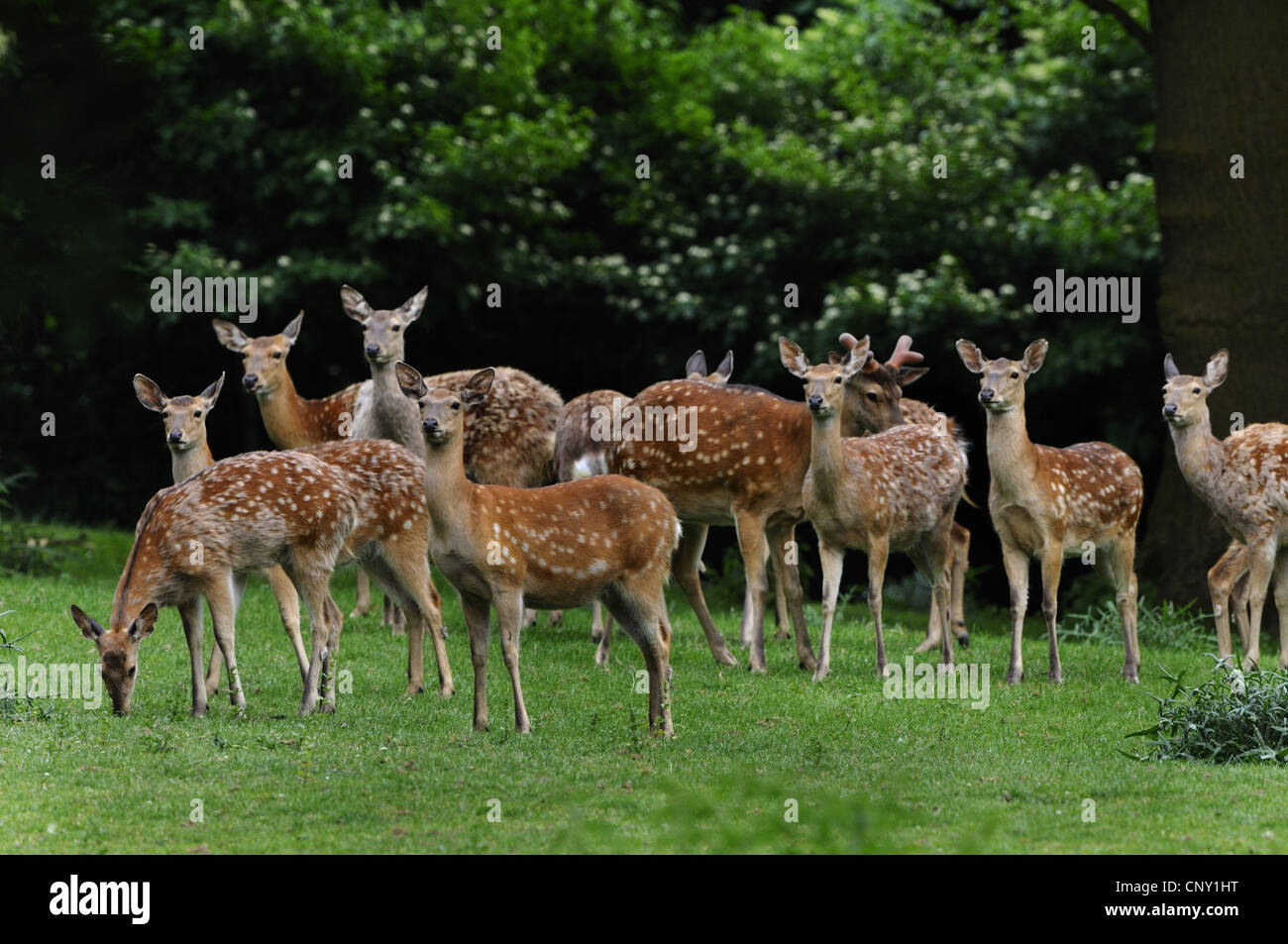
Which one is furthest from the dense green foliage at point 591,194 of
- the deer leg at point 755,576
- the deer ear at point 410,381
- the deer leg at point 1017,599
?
the deer ear at point 410,381

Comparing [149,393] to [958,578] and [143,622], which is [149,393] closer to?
[143,622]

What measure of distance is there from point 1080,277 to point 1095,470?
5623 mm

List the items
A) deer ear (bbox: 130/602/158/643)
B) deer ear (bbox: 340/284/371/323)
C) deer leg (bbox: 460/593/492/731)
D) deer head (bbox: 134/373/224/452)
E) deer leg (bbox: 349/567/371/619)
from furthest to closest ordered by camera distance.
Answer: deer leg (bbox: 349/567/371/619) < deer ear (bbox: 340/284/371/323) < deer head (bbox: 134/373/224/452) < deer ear (bbox: 130/602/158/643) < deer leg (bbox: 460/593/492/731)

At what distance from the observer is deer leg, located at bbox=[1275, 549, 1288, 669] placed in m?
11.2

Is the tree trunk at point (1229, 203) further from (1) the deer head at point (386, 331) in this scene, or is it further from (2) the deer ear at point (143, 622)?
(2) the deer ear at point (143, 622)

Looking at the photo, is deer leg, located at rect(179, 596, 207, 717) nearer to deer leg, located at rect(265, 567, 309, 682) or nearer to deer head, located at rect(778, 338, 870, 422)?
deer leg, located at rect(265, 567, 309, 682)

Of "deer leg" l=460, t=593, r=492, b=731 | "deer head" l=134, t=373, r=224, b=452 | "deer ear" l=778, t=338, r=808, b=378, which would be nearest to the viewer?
"deer leg" l=460, t=593, r=492, b=731

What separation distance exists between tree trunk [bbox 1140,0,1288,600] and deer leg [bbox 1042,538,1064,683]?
3.83m

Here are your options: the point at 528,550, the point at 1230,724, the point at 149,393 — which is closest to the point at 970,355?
the point at 1230,724

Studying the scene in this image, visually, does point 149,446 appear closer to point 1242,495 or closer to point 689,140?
point 689,140

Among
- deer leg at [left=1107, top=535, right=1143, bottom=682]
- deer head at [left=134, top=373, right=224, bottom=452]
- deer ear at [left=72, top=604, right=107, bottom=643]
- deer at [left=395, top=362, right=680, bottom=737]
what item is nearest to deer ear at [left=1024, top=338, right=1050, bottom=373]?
deer leg at [left=1107, top=535, right=1143, bottom=682]

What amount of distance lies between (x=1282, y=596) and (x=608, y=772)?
5.58 meters

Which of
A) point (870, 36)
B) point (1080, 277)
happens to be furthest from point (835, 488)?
point (870, 36)

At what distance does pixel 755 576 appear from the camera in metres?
11.5
